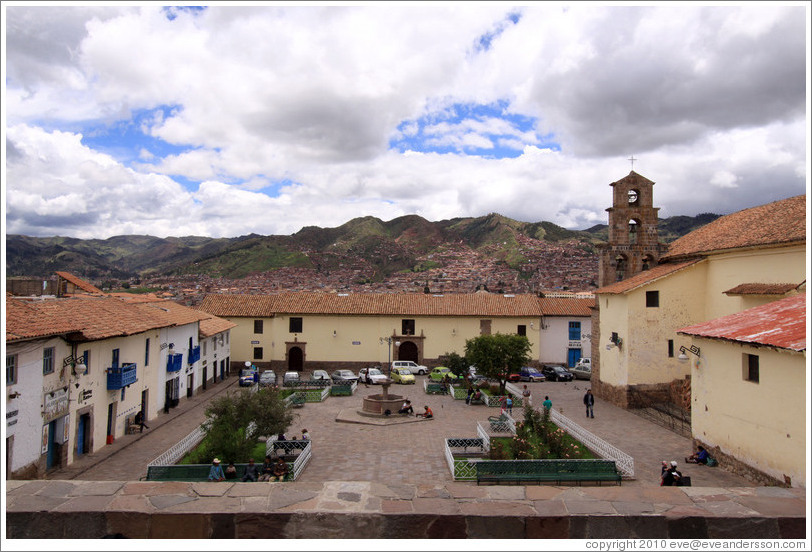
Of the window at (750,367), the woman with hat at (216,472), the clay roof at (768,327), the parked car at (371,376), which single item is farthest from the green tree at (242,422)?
the parked car at (371,376)

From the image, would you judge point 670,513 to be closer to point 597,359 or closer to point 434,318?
point 597,359

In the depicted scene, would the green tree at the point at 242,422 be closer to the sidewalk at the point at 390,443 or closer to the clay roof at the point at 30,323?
the sidewalk at the point at 390,443

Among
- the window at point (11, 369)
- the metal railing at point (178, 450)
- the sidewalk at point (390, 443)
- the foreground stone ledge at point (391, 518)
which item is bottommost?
the sidewalk at point (390, 443)

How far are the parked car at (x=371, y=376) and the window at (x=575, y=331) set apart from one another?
46.1 ft

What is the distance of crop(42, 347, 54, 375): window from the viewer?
43.5 feet

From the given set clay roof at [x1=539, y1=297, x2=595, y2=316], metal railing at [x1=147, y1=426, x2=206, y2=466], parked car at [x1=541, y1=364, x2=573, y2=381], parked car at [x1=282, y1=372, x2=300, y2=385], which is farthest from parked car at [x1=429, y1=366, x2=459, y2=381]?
metal railing at [x1=147, y1=426, x2=206, y2=466]

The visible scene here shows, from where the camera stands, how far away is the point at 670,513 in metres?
4.10

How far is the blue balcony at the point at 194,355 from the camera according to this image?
2660 cm

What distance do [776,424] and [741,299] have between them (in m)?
9.78

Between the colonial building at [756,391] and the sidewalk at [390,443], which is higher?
the colonial building at [756,391]

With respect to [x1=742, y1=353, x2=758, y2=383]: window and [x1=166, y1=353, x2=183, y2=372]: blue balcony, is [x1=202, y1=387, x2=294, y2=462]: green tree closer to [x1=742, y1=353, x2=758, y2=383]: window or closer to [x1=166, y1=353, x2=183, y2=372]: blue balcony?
[x1=166, y1=353, x2=183, y2=372]: blue balcony

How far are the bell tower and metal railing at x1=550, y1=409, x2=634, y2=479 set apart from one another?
11123 millimetres

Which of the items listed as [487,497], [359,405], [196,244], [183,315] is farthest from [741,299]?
[196,244]

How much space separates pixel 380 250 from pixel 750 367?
112m
